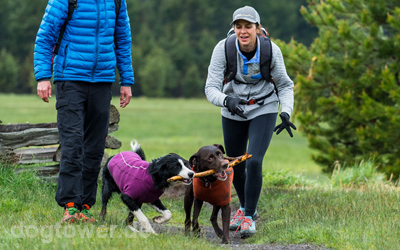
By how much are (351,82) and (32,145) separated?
7868mm

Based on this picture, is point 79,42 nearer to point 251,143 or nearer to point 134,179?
point 134,179

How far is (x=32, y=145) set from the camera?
7.00 meters

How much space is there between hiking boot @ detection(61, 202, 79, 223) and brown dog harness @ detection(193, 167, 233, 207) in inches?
47.2

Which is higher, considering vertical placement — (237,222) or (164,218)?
(164,218)

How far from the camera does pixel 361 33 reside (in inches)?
466

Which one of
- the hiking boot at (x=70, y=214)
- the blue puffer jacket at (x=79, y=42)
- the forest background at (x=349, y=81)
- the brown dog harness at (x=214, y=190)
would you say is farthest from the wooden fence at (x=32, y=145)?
the forest background at (x=349, y=81)

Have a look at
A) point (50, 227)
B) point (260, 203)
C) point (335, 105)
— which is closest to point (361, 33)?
point (335, 105)

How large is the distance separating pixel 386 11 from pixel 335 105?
8.24 ft

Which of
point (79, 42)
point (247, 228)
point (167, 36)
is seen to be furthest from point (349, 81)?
point (167, 36)

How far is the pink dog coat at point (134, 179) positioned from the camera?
4809 mm

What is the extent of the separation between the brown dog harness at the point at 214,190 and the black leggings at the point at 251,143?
41 cm

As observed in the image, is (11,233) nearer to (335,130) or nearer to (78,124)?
(78,124)

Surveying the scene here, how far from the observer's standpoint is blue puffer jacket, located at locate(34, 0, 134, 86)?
4637 mm

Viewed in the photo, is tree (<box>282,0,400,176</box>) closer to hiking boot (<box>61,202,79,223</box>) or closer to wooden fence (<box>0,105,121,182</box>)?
wooden fence (<box>0,105,121,182</box>)
